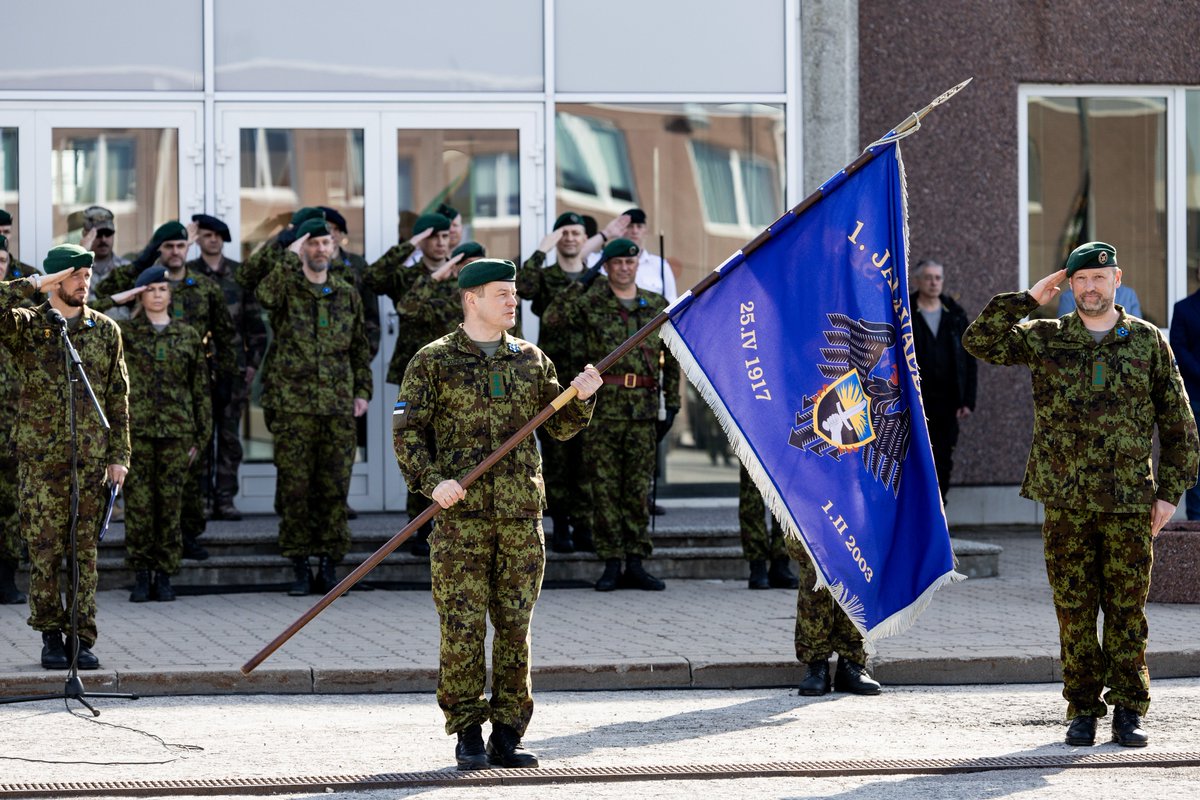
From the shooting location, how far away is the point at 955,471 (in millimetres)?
15398

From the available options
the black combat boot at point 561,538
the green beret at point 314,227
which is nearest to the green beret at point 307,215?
the green beret at point 314,227

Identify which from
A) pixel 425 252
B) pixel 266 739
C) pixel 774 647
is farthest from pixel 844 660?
pixel 425 252

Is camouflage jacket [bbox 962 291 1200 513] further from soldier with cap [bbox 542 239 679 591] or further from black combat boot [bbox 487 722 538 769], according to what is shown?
soldier with cap [bbox 542 239 679 591]

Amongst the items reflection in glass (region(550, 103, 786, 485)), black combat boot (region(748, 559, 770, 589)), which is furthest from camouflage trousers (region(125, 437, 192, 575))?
reflection in glass (region(550, 103, 786, 485))

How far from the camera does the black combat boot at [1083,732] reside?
7.61m

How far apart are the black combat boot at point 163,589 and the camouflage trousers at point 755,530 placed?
3.58 metres

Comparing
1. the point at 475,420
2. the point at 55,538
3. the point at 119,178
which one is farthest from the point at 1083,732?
the point at 119,178

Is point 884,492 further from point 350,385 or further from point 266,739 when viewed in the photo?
point 350,385

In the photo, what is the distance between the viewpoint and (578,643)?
9.91m

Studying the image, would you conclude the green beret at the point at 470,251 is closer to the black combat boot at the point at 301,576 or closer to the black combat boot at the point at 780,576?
the black combat boot at the point at 301,576

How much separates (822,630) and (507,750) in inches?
89.2

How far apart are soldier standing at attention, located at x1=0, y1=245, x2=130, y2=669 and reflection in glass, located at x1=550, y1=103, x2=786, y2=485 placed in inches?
224

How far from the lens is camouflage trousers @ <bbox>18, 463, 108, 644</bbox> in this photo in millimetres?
9266

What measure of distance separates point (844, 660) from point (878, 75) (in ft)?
24.4
